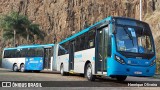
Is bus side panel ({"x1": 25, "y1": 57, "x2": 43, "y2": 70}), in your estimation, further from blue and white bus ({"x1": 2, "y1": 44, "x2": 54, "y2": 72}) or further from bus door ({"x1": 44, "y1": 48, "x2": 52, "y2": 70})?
bus door ({"x1": 44, "y1": 48, "x2": 52, "y2": 70})

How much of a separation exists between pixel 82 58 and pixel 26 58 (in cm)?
1387

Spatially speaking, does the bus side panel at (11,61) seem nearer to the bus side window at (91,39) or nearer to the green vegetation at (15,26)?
the bus side window at (91,39)

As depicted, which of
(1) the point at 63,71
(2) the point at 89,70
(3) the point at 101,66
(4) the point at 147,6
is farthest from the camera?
(4) the point at 147,6

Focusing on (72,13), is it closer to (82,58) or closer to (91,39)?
(82,58)

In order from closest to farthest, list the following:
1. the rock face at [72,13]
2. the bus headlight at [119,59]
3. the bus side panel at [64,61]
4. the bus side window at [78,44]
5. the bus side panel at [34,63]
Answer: the bus headlight at [119,59] < the bus side window at [78,44] < the bus side panel at [64,61] < the bus side panel at [34,63] < the rock face at [72,13]

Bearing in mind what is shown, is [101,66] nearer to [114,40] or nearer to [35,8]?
[114,40]

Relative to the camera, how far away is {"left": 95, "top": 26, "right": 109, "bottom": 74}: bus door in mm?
14258

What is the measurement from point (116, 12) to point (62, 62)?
6351 centimetres

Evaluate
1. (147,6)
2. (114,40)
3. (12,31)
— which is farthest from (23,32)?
(114,40)

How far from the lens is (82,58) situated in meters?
17.6

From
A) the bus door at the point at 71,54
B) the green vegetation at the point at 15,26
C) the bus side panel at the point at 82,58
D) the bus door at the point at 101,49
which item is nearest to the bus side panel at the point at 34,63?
the bus door at the point at 71,54

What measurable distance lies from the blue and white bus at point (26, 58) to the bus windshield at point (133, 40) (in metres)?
14.0

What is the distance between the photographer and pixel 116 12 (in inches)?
3342

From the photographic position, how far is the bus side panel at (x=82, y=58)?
15.8 metres
